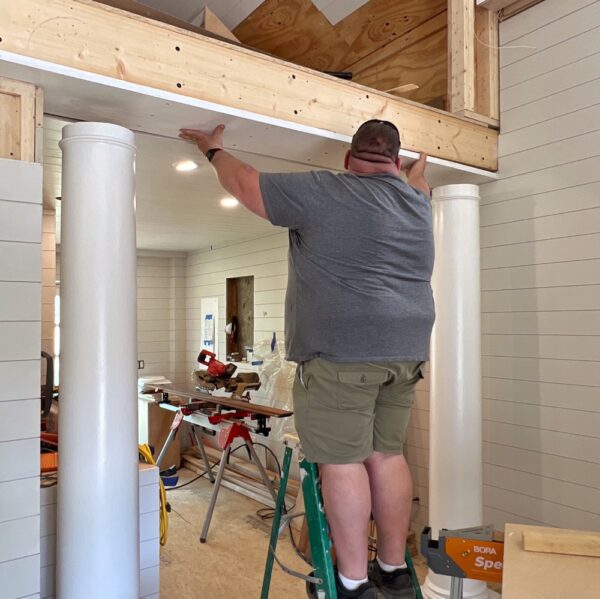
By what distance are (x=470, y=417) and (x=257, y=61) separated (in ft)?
6.19

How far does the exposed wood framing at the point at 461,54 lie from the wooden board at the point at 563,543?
208cm

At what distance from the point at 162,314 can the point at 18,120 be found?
16.7 feet

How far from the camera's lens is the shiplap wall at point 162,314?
6.46 meters

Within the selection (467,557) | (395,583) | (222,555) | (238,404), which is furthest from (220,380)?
(467,557)

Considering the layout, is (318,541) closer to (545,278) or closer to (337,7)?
(545,278)

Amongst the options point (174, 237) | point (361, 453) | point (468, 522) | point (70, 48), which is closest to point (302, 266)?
point (361, 453)

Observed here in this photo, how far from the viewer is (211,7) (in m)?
3.38

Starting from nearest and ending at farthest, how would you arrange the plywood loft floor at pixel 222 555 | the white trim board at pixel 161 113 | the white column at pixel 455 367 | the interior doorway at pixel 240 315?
the white trim board at pixel 161 113 → the white column at pixel 455 367 → the plywood loft floor at pixel 222 555 → the interior doorway at pixel 240 315

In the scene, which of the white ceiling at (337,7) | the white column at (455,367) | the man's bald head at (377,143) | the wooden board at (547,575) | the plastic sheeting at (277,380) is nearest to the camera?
the wooden board at (547,575)

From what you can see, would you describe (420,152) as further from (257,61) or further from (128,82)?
(128,82)

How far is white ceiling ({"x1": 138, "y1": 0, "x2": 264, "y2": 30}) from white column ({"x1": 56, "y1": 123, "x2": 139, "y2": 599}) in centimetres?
197

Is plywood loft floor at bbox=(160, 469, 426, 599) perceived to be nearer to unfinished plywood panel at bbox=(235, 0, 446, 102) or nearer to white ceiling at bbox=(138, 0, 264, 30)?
unfinished plywood panel at bbox=(235, 0, 446, 102)

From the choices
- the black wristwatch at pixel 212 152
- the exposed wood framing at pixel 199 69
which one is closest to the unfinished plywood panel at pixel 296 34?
the exposed wood framing at pixel 199 69

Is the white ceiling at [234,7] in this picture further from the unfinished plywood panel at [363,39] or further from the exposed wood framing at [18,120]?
the exposed wood framing at [18,120]
